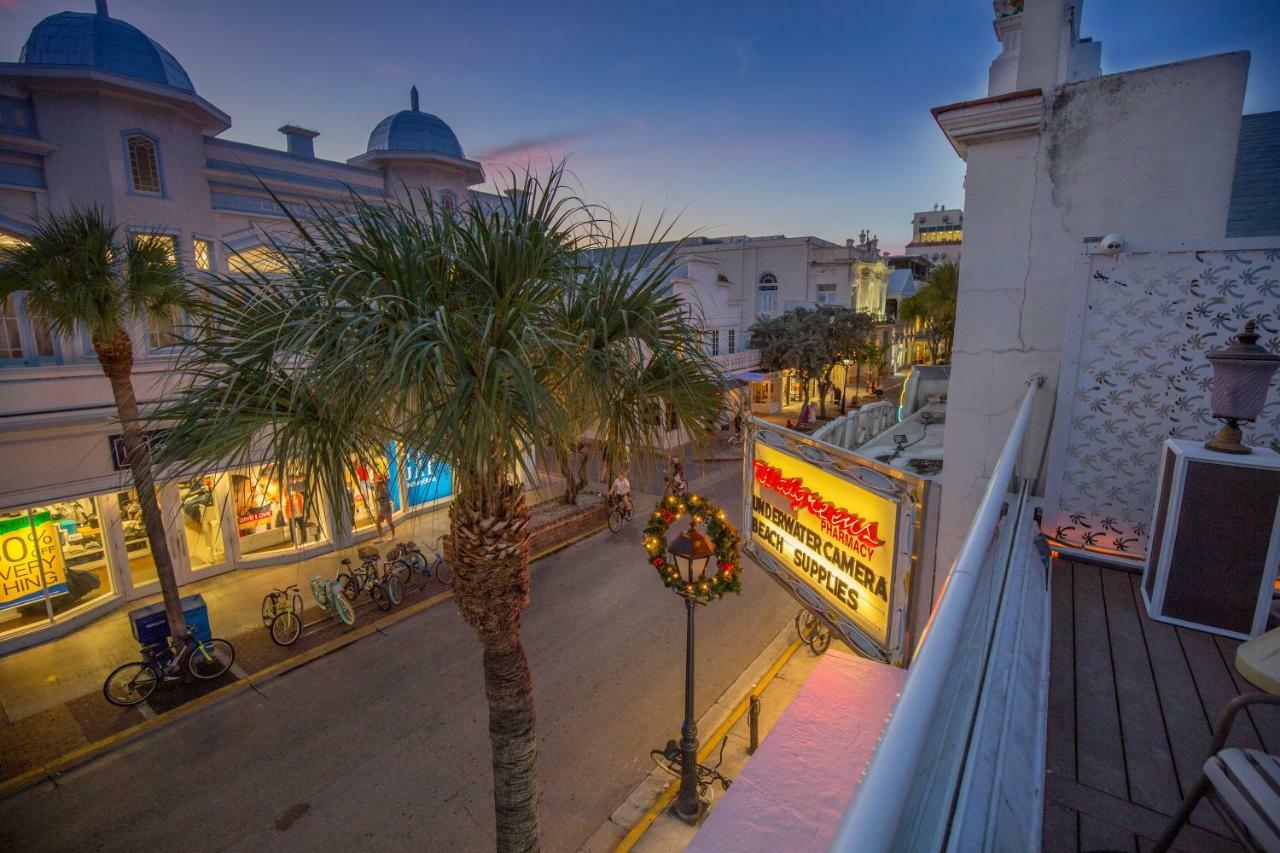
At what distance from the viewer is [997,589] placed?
314 cm

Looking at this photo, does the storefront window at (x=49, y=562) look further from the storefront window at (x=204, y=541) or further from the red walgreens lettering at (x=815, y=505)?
the red walgreens lettering at (x=815, y=505)

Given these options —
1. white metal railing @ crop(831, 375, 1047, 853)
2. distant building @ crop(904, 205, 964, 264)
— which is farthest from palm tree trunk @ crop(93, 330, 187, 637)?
distant building @ crop(904, 205, 964, 264)

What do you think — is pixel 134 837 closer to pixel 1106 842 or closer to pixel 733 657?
pixel 733 657

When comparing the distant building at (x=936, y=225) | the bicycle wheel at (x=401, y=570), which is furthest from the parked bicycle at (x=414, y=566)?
the distant building at (x=936, y=225)

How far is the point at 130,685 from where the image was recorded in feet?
31.2

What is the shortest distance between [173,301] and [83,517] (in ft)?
23.4

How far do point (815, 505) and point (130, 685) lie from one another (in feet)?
36.6

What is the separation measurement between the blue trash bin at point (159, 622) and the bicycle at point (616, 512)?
982 centimetres

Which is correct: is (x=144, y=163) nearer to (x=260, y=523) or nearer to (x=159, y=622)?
(x=260, y=523)

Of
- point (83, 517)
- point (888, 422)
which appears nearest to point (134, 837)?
point (83, 517)

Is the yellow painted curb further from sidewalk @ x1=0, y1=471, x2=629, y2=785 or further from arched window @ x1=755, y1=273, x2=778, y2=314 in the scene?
arched window @ x1=755, y1=273, x2=778, y2=314

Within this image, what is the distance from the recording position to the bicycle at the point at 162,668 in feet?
31.5

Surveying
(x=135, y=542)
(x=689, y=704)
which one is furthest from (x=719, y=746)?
(x=135, y=542)

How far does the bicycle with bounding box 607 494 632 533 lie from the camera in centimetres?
1752
